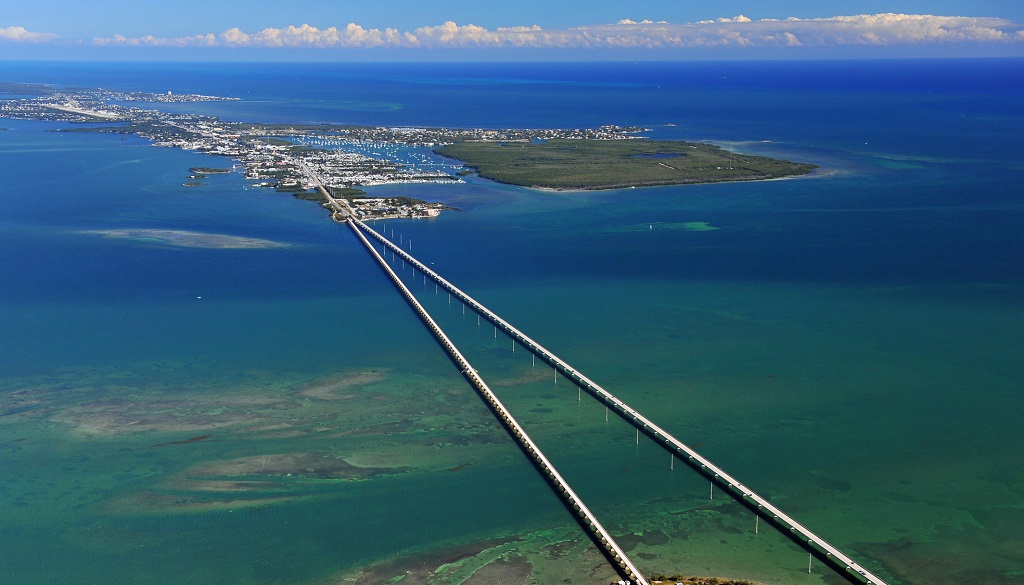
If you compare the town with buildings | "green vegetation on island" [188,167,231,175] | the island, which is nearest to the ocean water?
the town with buildings

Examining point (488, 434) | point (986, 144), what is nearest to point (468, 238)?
point (488, 434)

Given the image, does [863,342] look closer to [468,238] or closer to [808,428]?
[808,428]

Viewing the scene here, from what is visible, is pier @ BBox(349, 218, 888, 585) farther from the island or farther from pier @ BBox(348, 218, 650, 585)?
the island

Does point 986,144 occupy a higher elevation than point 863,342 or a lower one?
higher

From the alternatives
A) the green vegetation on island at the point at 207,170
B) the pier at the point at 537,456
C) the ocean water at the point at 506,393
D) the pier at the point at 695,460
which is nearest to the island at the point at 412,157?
the green vegetation on island at the point at 207,170

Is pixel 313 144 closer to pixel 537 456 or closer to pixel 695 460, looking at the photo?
pixel 537 456

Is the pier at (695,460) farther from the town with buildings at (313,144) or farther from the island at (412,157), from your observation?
the town with buildings at (313,144)
